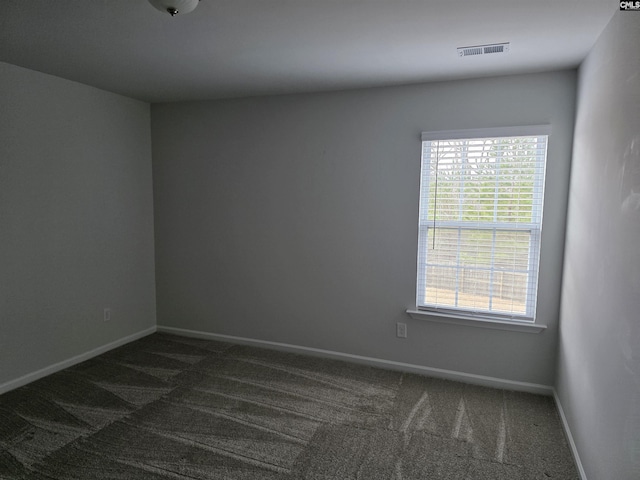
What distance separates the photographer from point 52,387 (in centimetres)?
310

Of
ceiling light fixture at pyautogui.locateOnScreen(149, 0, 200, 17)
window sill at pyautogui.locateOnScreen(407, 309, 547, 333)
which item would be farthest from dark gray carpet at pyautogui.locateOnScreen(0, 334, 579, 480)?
ceiling light fixture at pyautogui.locateOnScreen(149, 0, 200, 17)

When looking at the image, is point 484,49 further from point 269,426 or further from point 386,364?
point 269,426

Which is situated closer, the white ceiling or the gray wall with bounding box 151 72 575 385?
the white ceiling

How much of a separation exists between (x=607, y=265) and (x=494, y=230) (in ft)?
4.09

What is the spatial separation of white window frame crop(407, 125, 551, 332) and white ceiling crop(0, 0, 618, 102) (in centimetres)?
44

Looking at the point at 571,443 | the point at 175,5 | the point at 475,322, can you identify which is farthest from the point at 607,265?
the point at 175,5

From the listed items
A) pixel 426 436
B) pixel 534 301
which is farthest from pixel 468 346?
pixel 426 436

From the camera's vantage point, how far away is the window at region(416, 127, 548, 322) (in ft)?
9.80

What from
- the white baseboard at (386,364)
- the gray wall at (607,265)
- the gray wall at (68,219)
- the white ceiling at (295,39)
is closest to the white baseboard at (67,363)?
the gray wall at (68,219)

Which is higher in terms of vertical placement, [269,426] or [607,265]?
[607,265]

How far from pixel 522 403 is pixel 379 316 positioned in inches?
49.9

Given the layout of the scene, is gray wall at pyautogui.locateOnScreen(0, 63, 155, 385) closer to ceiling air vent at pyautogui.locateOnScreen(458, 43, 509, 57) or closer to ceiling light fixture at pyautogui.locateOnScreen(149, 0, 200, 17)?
ceiling light fixture at pyautogui.locateOnScreen(149, 0, 200, 17)

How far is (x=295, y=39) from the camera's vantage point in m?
2.33

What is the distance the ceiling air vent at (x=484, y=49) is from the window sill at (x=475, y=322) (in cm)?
197
